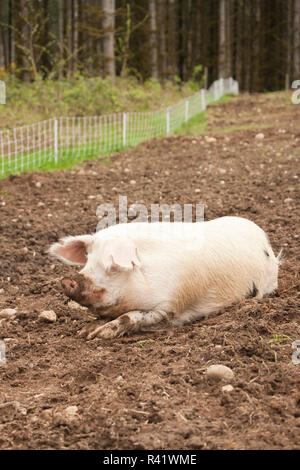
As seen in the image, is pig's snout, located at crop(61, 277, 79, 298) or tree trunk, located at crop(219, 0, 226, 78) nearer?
pig's snout, located at crop(61, 277, 79, 298)

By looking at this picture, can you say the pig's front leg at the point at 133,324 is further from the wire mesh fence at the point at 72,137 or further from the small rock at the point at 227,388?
the wire mesh fence at the point at 72,137

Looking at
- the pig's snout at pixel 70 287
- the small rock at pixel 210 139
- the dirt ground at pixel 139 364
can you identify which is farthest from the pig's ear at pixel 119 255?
the small rock at pixel 210 139

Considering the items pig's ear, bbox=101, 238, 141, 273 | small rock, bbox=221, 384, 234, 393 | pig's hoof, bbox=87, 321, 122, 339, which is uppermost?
pig's ear, bbox=101, 238, 141, 273

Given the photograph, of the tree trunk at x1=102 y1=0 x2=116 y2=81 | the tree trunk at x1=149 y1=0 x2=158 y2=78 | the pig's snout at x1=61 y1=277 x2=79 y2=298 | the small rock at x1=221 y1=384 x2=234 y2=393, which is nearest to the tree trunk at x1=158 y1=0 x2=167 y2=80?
the tree trunk at x1=149 y1=0 x2=158 y2=78

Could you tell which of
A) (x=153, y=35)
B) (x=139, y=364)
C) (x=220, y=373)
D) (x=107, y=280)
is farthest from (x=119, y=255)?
(x=153, y=35)

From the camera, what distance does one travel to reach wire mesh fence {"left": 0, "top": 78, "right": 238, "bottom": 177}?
8242mm

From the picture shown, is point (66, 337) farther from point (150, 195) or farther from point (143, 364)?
point (150, 195)

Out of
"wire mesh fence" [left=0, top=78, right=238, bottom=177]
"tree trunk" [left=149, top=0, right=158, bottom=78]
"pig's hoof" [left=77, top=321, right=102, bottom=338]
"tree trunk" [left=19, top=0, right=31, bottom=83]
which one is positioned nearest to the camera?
"pig's hoof" [left=77, top=321, right=102, bottom=338]

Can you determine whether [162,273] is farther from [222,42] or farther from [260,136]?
[222,42]

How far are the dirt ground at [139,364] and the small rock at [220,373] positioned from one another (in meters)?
0.05

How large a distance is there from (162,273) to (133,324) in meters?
0.35

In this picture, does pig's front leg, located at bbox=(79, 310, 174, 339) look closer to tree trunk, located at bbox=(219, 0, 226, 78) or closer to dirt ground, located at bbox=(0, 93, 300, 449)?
dirt ground, located at bbox=(0, 93, 300, 449)

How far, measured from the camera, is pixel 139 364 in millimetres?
2891

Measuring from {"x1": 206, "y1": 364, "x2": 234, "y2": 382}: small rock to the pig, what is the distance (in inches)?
28.8
